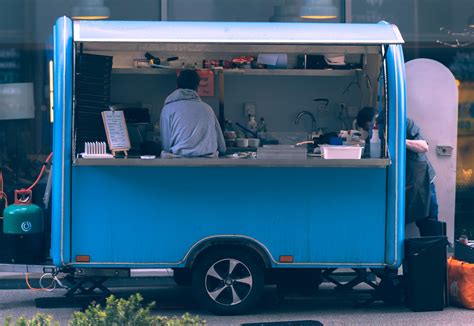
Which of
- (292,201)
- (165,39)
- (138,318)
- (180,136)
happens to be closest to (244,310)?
(292,201)

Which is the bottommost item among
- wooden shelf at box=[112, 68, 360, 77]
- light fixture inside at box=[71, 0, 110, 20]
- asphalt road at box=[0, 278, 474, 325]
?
asphalt road at box=[0, 278, 474, 325]

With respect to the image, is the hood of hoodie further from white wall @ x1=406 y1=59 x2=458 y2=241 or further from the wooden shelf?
white wall @ x1=406 y1=59 x2=458 y2=241

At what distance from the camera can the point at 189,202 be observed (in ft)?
29.9

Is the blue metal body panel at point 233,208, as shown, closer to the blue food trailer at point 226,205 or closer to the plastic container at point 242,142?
the blue food trailer at point 226,205

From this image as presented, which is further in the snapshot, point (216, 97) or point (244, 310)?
point (216, 97)

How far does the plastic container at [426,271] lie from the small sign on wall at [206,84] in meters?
2.74

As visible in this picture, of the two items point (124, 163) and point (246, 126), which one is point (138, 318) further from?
point (246, 126)

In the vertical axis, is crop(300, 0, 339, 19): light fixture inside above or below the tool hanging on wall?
above

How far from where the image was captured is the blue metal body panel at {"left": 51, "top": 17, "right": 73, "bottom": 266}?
8.89 meters

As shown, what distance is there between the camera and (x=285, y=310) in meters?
9.63

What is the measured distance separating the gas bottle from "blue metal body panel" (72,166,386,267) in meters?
0.78

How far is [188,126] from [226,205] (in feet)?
2.60

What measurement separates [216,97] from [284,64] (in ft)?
2.50

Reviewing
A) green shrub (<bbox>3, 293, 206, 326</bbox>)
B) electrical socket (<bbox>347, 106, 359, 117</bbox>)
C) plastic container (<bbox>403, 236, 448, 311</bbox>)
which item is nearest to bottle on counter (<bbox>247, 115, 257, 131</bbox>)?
electrical socket (<bbox>347, 106, 359, 117</bbox>)
